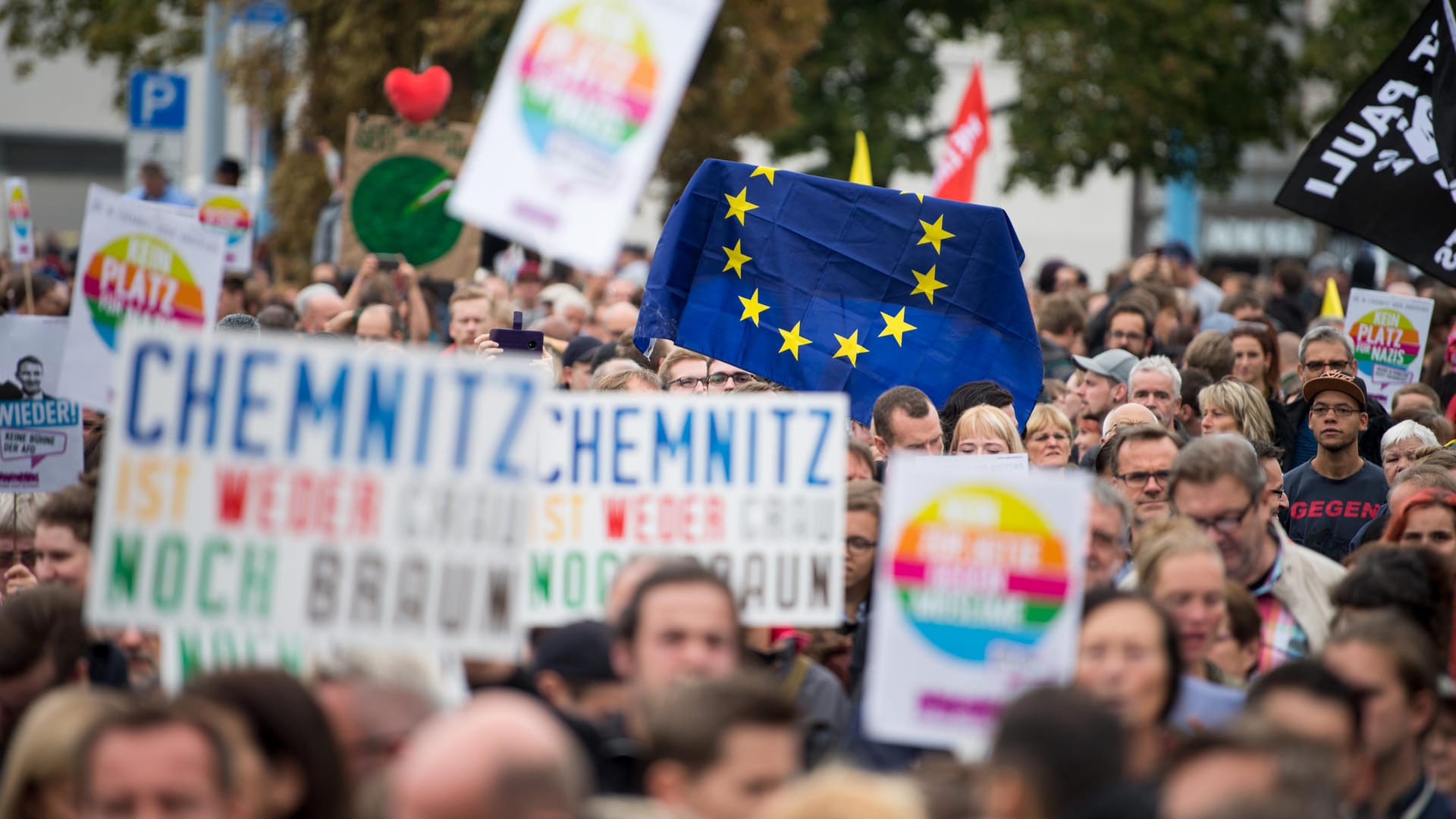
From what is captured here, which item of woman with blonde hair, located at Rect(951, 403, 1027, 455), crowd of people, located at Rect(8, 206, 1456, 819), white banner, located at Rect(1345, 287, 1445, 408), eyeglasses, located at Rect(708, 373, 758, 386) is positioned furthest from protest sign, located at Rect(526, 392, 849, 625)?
white banner, located at Rect(1345, 287, 1445, 408)

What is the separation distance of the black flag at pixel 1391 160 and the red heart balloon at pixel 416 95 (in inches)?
263

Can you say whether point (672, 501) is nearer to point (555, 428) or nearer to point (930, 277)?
point (555, 428)

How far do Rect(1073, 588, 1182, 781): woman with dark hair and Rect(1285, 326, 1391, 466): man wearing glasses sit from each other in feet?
18.4

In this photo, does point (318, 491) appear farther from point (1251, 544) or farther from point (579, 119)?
point (1251, 544)

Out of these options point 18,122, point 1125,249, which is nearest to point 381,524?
point 1125,249

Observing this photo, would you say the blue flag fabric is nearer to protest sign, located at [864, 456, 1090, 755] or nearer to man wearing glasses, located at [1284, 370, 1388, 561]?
man wearing glasses, located at [1284, 370, 1388, 561]

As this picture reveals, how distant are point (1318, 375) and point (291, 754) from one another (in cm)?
767

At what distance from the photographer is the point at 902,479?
4.91 meters

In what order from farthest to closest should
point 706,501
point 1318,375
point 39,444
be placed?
point 1318,375 → point 39,444 → point 706,501

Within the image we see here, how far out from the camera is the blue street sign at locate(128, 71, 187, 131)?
16.8 m

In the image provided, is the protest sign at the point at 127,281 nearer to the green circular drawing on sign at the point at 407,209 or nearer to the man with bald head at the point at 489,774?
the man with bald head at the point at 489,774

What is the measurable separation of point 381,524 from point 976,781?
1.56 meters

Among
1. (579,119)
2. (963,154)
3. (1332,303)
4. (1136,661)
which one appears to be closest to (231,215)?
(963,154)

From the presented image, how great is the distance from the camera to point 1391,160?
10.3 m
